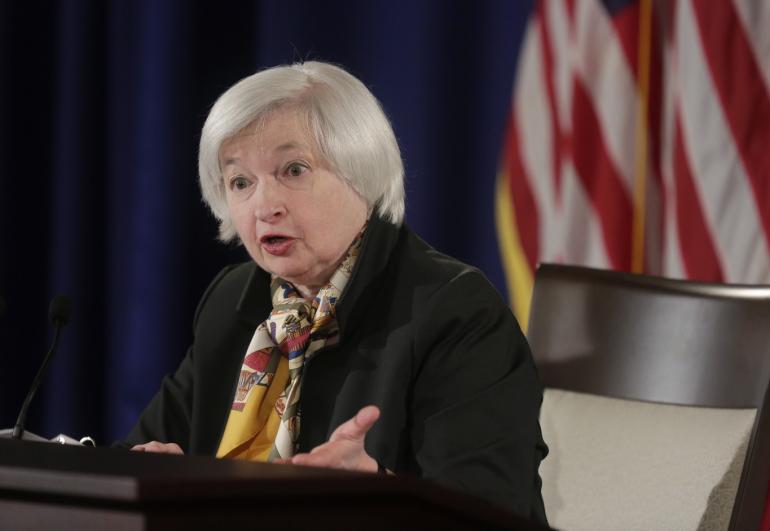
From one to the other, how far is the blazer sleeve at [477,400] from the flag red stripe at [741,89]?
1214mm

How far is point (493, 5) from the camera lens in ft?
9.87

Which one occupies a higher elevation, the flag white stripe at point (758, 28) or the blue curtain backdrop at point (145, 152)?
the flag white stripe at point (758, 28)

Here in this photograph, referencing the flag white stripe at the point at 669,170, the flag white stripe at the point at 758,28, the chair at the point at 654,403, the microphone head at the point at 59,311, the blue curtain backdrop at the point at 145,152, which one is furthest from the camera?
the blue curtain backdrop at the point at 145,152

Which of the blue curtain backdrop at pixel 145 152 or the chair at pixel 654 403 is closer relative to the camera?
the chair at pixel 654 403

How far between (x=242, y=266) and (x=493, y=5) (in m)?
1.34

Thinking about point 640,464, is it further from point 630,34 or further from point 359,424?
point 630,34

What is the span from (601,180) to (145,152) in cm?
126

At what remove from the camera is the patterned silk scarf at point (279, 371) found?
163 cm

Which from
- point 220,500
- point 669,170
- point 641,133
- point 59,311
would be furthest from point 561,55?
point 220,500

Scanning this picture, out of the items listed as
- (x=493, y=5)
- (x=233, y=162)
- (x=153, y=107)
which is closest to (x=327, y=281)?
(x=233, y=162)

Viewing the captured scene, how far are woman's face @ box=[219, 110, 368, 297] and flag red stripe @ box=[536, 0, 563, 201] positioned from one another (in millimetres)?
1350

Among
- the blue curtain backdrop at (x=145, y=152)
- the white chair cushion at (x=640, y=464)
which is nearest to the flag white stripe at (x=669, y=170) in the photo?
the blue curtain backdrop at (x=145, y=152)

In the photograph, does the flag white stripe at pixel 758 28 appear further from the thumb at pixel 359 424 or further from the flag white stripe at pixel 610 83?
the thumb at pixel 359 424

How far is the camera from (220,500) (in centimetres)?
81
